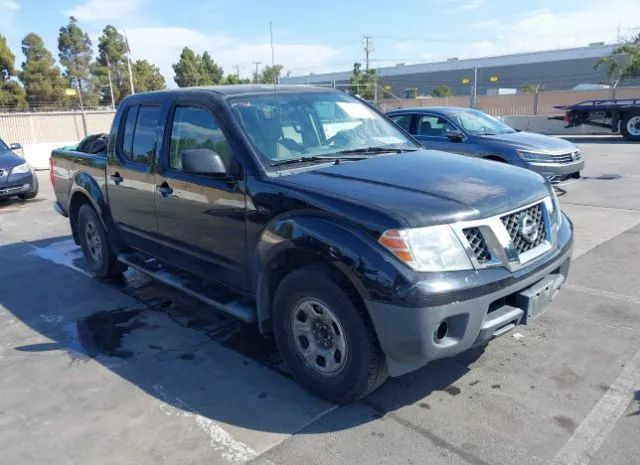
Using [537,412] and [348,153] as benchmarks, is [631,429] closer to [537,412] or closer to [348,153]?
→ [537,412]

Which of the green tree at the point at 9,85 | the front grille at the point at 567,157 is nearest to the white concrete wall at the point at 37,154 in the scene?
the front grille at the point at 567,157

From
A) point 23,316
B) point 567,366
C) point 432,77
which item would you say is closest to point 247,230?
point 567,366

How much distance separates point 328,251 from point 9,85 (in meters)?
50.9

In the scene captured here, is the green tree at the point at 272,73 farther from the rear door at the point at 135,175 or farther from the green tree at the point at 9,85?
the green tree at the point at 9,85

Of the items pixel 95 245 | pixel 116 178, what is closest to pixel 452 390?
pixel 116 178

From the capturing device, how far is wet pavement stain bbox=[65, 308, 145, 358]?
14.2 feet

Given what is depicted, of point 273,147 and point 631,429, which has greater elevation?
point 273,147

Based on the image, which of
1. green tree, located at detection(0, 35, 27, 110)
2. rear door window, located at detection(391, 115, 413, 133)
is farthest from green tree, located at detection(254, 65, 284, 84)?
green tree, located at detection(0, 35, 27, 110)

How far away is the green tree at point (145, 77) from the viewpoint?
2386 inches

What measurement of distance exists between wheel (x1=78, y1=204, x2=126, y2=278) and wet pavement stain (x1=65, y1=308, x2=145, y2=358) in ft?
2.65

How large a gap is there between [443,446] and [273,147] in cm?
220

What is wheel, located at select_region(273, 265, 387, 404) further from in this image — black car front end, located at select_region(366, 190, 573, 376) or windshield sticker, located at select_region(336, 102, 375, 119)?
windshield sticker, located at select_region(336, 102, 375, 119)

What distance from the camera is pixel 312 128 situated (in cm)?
421

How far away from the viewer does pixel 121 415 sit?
3.38 metres
